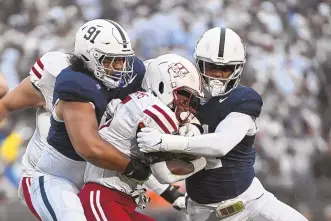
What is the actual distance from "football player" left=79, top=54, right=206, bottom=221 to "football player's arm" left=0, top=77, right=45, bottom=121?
31.1 inches

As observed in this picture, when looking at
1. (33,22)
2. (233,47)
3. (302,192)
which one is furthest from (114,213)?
(33,22)

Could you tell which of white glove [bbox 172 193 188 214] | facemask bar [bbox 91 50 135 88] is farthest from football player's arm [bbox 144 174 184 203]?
facemask bar [bbox 91 50 135 88]

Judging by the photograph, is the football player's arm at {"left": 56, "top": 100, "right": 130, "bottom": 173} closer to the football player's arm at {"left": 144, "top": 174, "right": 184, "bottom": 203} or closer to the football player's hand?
the football player's hand

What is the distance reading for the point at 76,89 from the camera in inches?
132

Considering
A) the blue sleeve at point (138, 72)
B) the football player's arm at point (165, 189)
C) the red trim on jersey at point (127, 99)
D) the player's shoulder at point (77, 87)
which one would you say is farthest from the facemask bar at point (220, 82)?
the football player's arm at point (165, 189)

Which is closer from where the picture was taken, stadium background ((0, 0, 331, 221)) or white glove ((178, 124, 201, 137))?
white glove ((178, 124, 201, 137))

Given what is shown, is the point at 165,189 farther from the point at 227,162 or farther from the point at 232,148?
the point at 232,148

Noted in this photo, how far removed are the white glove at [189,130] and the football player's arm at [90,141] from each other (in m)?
0.27

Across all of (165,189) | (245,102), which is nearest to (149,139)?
(245,102)

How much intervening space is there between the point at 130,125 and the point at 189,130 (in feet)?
0.90

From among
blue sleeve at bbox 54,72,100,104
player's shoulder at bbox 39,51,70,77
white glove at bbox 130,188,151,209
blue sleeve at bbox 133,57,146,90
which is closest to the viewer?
blue sleeve at bbox 54,72,100,104

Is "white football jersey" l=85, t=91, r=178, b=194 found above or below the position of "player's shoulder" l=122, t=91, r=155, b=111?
below

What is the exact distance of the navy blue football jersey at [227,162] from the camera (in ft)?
11.7

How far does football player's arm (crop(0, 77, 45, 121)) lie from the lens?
13.5 ft
